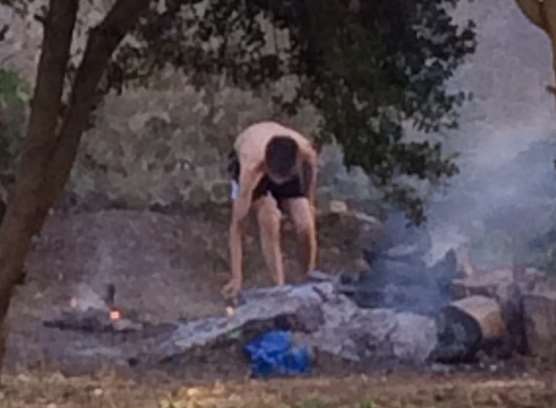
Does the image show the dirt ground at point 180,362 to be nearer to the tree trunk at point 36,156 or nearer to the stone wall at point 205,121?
the stone wall at point 205,121

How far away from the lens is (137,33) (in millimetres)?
8938

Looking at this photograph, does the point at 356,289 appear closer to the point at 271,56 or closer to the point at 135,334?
the point at 135,334

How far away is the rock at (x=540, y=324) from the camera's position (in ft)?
38.6

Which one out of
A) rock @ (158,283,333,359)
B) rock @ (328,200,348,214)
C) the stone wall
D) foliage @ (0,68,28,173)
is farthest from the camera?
rock @ (328,200,348,214)

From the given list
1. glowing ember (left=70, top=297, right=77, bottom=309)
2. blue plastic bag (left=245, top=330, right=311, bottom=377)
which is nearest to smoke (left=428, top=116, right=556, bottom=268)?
blue plastic bag (left=245, top=330, right=311, bottom=377)

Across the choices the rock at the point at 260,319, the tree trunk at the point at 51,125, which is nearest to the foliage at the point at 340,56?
the tree trunk at the point at 51,125

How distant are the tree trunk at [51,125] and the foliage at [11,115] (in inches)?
148

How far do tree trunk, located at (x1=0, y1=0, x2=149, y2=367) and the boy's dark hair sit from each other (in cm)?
584

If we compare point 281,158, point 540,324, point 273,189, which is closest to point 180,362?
point 273,189

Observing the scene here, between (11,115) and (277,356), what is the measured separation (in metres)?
2.73

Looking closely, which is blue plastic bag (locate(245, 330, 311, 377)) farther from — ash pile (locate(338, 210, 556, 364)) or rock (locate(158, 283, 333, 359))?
ash pile (locate(338, 210, 556, 364))

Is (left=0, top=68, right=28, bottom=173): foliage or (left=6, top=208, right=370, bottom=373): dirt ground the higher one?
(left=0, top=68, right=28, bottom=173): foliage

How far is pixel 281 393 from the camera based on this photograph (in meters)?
8.06

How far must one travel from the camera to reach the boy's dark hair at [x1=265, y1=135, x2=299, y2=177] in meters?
13.1
